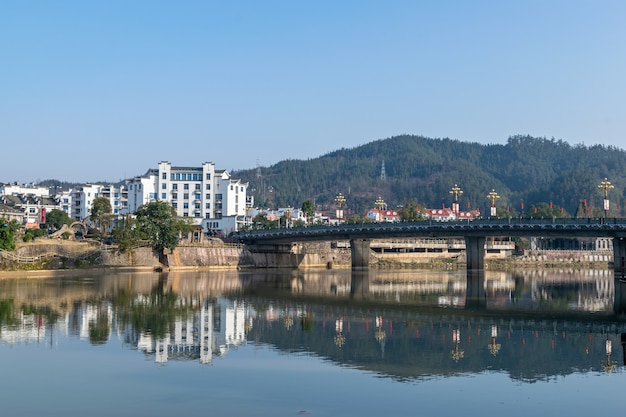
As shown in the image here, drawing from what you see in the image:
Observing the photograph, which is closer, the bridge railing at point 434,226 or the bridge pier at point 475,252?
the bridge railing at point 434,226

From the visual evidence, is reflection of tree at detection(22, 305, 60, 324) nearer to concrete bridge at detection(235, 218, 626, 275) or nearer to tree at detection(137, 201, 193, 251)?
tree at detection(137, 201, 193, 251)

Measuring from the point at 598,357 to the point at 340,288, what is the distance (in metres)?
50.4

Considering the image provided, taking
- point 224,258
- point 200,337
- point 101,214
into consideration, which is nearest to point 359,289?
point 200,337

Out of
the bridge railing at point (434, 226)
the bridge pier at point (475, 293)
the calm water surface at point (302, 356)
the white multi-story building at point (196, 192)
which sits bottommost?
the calm water surface at point (302, 356)

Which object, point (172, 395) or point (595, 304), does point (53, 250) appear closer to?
point (595, 304)

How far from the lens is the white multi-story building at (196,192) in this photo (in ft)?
551

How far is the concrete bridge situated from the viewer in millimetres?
105288

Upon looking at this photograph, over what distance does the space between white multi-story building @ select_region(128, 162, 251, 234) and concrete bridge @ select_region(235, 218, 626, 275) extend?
27.2 metres

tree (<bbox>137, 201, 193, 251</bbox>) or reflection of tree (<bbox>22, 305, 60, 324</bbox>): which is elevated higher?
tree (<bbox>137, 201, 193, 251</bbox>)

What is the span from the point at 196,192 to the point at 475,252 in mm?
70011

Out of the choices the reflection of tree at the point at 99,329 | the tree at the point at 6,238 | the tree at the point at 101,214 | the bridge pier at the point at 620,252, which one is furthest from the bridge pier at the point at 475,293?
the tree at the point at 101,214

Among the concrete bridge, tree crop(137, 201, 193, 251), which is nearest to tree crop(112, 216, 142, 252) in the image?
tree crop(137, 201, 193, 251)

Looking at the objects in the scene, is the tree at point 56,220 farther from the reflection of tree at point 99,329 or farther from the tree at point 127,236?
the reflection of tree at point 99,329

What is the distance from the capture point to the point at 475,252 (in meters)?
124
